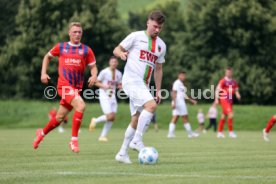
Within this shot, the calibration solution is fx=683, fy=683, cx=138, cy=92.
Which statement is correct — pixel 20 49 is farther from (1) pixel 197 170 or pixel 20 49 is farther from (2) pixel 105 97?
(1) pixel 197 170

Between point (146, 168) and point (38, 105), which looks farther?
point (38, 105)

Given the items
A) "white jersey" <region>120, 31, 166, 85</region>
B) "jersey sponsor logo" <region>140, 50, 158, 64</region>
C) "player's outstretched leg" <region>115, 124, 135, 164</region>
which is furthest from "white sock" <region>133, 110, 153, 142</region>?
"jersey sponsor logo" <region>140, 50, 158, 64</region>

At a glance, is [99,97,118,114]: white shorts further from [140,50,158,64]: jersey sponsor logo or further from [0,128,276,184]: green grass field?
[140,50,158,64]: jersey sponsor logo

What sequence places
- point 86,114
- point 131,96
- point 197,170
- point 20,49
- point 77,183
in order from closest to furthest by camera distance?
point 77,183 < point 197,170 < point 131,96 < point 86,114 < point 20,49

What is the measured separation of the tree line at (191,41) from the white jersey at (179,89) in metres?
26.5

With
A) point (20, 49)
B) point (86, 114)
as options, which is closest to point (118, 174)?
point (86, 114)

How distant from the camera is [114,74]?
21.8 metres

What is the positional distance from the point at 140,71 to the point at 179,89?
46.2 feet

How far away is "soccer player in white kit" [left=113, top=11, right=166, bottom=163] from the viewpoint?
11.5 m

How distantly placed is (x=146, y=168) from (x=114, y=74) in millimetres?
11696

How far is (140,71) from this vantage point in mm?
11711

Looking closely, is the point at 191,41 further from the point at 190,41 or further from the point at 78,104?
the point at 78,104

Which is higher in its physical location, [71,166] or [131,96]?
[131,96]

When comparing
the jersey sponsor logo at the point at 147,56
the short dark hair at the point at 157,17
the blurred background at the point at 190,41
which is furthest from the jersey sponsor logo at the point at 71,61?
the blurred background at the point at 190,41
